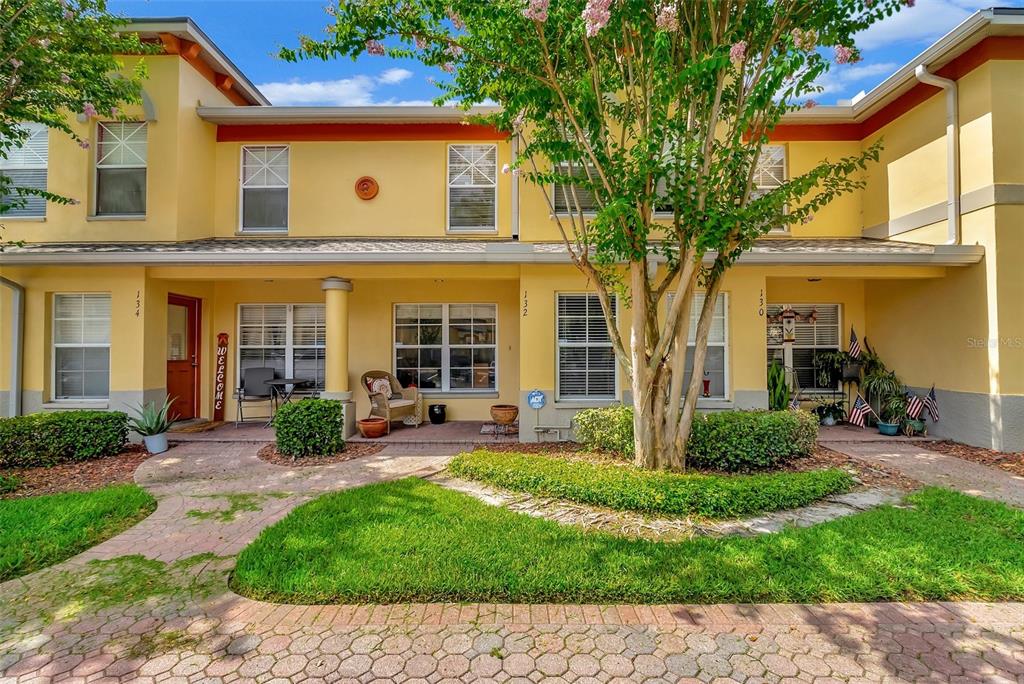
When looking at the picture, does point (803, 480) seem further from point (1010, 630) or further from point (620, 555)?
point (620, 555)

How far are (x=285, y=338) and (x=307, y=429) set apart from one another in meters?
3.51

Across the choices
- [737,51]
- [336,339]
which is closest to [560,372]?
[336,339]

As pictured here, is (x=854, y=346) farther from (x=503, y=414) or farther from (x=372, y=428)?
(x=372, y=428)

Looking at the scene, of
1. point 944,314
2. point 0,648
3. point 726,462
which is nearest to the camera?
point 0,648

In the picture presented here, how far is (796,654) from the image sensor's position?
273cm

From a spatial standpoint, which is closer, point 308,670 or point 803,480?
point 308,670

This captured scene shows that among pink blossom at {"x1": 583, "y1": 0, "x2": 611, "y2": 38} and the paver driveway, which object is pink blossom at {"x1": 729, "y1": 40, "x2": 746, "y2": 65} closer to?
pink blossom at {"x1": 583, "y1": 0, "x2": 611, "y2": 38}

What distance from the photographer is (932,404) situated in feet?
26.6

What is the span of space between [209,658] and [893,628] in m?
4.22

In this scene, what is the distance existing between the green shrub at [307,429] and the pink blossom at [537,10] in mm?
5875

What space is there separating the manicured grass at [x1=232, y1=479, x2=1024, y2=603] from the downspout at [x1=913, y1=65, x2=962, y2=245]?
5255mm

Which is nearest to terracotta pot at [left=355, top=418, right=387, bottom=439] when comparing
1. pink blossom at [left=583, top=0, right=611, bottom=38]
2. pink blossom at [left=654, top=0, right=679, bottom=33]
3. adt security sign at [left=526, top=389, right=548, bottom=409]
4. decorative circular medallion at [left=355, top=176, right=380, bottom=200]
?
adt security sign at [left=526, top=389, right=548, bottom=409]

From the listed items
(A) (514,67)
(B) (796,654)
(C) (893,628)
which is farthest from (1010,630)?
(A) (514,67)

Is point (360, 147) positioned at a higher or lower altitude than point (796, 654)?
higher
